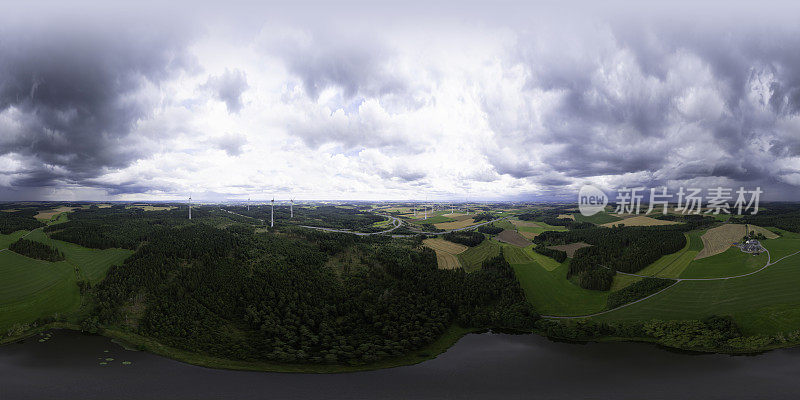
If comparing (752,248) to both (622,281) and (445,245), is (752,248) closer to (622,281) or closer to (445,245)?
(622,281)

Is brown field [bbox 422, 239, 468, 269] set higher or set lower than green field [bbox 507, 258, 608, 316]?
higher

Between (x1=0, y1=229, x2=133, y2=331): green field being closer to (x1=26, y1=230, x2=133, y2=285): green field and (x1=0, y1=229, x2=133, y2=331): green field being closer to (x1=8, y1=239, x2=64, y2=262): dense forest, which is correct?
(x1=26, y1=230, x2=133, y2=285): green field

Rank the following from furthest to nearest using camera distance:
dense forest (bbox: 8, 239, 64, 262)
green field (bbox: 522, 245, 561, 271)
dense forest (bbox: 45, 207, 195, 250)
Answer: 1. green field (bbox: 522, 245, 561, 271)
2. dense forest (bbox: 45, 207, 195, 250)
3. dense forest (bbox: 8, 239, 64, 262)

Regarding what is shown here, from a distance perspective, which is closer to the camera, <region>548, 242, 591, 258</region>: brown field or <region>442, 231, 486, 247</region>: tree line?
<region>548, 242, 591, 258</region>: brown field

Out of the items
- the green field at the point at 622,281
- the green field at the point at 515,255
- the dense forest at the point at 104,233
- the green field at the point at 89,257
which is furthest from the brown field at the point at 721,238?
the dense forest at the point at 104,233

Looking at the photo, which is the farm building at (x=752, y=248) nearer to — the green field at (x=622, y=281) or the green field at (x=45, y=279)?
the green field at (x=622, y=281)

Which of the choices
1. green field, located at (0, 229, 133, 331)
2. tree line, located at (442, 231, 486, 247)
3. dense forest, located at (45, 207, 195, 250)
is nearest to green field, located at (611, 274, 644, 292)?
tree line, located at (442, 231, 486, 247)

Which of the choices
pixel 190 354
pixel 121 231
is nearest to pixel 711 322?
pixel 190 354

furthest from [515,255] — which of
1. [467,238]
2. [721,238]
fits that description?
[721,238]
